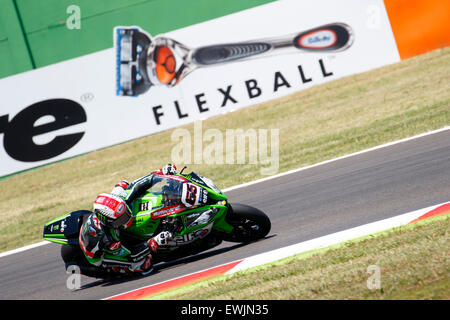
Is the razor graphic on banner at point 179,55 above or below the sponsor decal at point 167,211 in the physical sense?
above

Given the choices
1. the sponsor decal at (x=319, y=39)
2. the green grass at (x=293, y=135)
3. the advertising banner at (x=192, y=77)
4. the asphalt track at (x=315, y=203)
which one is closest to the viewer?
the asphalt track at (x=315, y=203)

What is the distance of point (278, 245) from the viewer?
25.1ft

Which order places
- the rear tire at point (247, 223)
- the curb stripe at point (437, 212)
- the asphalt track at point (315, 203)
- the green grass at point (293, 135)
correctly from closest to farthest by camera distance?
the curb stripe at point (437, 212), the rear tire at point (247, 223), the asphalt track at point (315, 203), the green grass at point (293, 135)

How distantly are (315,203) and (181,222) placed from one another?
96.7 inches

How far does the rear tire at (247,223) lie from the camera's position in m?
7.71

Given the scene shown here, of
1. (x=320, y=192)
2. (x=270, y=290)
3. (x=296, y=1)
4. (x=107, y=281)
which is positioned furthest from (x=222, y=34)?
(x=270, y=290)

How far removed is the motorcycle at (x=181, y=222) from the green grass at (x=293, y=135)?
3.90 metres

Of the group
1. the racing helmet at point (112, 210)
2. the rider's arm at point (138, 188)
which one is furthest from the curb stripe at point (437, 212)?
the racing helmet at point (112, 210)

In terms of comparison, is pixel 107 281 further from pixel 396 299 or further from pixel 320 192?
pixel 396 299

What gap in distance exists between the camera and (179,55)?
17.4 m

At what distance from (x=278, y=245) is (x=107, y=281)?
2.31 m

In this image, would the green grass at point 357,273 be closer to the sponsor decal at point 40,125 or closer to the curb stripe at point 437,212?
the curb stripe at point 437,212

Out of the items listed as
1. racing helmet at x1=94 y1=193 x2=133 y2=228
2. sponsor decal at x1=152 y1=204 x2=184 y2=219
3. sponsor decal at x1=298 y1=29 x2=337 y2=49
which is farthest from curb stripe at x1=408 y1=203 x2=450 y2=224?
sponsor decal at x1=298 y1=29 x2=337 y2=49

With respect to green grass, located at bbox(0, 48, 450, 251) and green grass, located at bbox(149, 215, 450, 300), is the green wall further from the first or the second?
green grass, located at bbox(149, 215, 450, 300)
